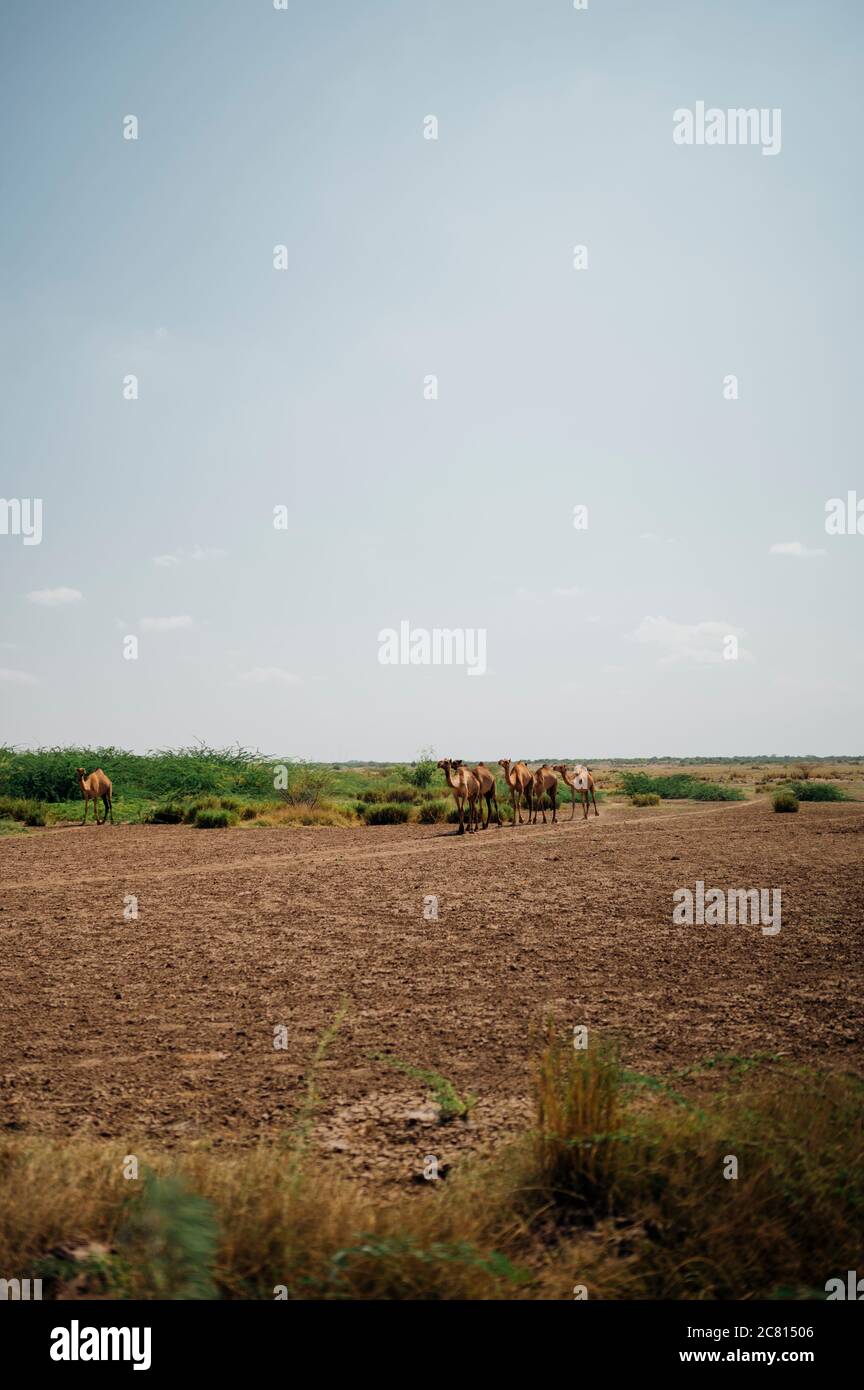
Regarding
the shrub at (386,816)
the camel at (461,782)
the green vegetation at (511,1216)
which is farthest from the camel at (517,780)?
the green vegetation at (511,1216)

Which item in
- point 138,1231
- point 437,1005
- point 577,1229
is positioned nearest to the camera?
point 138,1231

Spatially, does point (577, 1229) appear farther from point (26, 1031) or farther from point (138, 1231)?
point (26, 1031)

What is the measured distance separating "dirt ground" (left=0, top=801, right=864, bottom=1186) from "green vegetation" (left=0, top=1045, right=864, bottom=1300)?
0.75 meters

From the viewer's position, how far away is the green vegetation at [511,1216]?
9.64 feet

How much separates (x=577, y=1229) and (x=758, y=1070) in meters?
2.34

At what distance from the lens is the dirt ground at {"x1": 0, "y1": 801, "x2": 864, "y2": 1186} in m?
5.20

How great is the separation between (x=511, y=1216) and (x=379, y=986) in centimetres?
462

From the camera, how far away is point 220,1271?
2963mm

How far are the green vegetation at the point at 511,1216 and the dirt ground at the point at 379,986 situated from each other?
0.75 metres

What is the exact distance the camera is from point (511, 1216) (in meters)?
3.50

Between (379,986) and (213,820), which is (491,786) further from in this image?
(379,986)

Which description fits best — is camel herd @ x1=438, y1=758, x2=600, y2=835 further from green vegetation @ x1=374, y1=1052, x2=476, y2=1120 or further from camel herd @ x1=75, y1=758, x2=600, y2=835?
green vegetation @ x1=374, y1=1052, x2=476, y2=1120

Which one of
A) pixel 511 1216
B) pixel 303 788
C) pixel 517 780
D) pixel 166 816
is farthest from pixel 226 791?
pixel 511 1216
